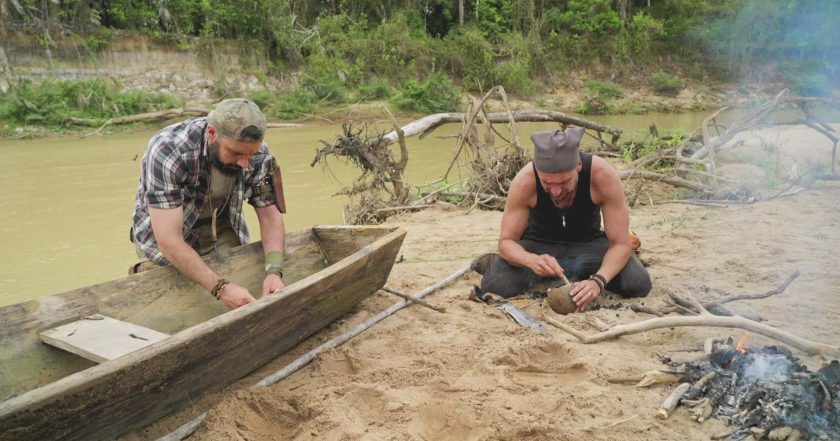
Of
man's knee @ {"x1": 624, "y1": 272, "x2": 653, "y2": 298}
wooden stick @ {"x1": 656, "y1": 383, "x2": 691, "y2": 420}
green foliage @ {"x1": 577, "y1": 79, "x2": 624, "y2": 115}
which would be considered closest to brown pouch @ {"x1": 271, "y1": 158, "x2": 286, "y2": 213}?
man's knee @ {"x1": 624, "y1": 272, "x2": 653, "y2": 298}

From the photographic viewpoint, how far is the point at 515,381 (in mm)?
2680

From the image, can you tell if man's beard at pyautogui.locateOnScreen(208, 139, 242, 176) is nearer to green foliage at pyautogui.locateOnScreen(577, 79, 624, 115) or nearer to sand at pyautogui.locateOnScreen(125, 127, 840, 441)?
sand at pyautogui.locateOnScreen(125, 127, 840, 441)

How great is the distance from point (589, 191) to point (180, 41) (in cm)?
1975

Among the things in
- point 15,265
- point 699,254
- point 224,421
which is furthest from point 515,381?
point 15,265

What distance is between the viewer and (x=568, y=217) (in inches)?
143

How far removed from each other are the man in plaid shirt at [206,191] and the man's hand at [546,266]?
56.6 inches

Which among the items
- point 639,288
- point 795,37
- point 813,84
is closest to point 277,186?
point 639,288

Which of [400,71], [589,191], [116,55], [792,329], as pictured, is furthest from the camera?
[400,71]

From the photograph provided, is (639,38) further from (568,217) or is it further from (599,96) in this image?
(568,217)

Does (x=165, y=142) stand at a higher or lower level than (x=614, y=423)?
higher

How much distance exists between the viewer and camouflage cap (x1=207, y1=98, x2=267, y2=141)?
2.81 meters

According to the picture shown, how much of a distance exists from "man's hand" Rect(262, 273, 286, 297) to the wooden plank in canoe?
0.63m

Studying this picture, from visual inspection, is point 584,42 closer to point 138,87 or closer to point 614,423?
point 138,87

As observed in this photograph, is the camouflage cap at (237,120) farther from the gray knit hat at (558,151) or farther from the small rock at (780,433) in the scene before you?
the small rock at (780,433)
